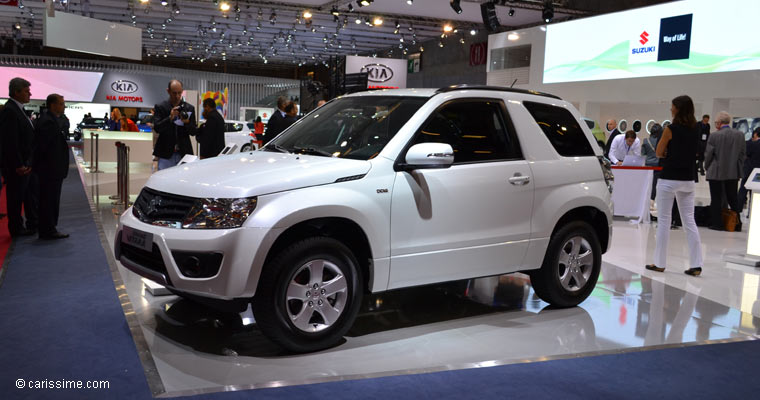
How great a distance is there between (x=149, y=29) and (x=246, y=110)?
750cm

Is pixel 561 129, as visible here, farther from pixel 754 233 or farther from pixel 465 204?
pixel 754 233

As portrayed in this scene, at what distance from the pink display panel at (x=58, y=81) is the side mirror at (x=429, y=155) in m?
29.9

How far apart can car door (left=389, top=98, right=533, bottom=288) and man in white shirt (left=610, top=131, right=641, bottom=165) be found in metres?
8.57

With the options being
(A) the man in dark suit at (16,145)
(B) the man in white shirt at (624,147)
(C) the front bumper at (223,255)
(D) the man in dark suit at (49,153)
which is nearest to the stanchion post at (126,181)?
(A) the man in dark suit at (16,145)

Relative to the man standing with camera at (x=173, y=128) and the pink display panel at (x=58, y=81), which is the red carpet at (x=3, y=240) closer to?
the man standing with camera at (x=173, y=128)

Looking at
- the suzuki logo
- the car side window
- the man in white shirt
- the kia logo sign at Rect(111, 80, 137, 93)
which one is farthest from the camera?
the kia logo sign at Rect(111, 80, 137, 93)

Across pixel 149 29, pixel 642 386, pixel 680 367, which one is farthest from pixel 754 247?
pixel 149 29

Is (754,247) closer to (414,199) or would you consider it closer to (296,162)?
(414,199)

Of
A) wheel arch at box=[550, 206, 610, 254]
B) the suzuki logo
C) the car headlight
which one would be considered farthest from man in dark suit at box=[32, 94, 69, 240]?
the suzuki logo

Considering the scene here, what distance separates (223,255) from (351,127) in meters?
1.43

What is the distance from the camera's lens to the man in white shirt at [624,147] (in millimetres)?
12602

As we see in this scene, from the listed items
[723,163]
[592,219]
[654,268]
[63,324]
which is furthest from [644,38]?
[63,324]

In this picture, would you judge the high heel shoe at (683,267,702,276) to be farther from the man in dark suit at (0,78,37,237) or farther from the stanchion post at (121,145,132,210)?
the stanchion post at (121,145,132,210)

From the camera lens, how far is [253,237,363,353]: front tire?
379cm
